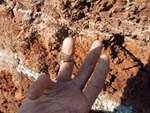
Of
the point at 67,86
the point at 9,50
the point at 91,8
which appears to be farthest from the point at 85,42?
the point at 9,50

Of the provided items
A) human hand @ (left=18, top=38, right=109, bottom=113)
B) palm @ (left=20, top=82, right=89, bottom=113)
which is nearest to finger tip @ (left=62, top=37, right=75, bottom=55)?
human hand @ (left=18, top=38, right=109, bottom=113)

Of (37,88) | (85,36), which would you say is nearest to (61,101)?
(37,88)

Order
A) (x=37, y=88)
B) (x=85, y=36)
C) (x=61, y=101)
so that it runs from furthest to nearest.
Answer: (x=85, y=36) → (x=61, y=101) → (x=37, y=88)

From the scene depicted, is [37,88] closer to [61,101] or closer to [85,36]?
[61,101]

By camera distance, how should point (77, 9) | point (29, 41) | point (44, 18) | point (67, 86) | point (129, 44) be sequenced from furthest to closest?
point (29, 41) → point (44, 18) → point (77, 9) → point (129, 44) → point (67, 86)

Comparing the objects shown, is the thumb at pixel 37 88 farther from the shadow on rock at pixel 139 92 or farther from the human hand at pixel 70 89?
the shadow on rock at pixel 139 92

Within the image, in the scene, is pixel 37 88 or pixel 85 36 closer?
pixel 37 88

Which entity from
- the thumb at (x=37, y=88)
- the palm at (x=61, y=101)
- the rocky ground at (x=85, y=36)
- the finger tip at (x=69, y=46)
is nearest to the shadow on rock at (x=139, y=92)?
the rocky ground at (x=85, y=36)

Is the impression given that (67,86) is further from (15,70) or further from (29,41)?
(15,70)
